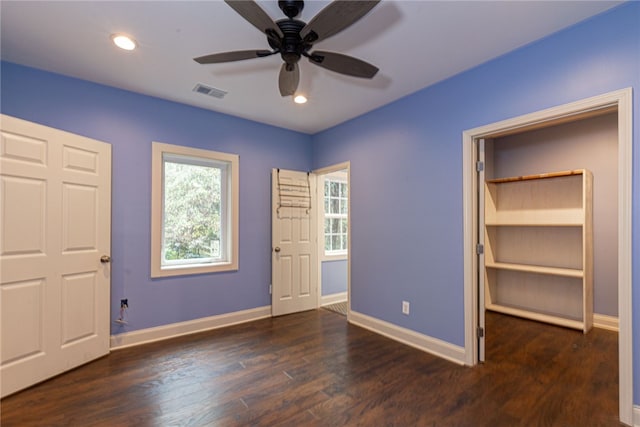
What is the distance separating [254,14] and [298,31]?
0.32 meters

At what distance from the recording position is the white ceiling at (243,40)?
6.40 ft

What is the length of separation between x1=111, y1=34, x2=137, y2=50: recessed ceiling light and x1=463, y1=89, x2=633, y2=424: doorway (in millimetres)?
2823

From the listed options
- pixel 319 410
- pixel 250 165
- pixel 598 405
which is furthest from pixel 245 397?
pixel 250 165

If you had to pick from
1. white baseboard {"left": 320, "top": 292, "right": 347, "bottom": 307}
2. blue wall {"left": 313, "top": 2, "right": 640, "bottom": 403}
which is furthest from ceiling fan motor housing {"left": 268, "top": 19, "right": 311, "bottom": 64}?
white baseboard {"left": 320, "top": 292, "right": 347, "bottom": 307}

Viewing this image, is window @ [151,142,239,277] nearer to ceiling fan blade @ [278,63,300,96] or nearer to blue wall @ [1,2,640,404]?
blue wall @ [1,2,640,404]

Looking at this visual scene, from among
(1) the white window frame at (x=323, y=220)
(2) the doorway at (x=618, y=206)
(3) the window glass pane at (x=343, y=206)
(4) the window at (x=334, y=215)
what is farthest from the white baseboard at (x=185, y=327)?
(2) the doorway at (x=618, y=206)

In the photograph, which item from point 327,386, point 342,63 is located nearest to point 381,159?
point 342,63

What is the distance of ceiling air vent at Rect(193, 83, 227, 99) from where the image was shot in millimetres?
3066

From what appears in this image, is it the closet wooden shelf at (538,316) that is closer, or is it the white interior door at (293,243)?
the closet wooden shelf at (538,316)

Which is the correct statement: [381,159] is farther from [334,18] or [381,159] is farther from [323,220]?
[334,18]

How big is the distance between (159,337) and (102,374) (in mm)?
756

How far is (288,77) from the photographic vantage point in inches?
87.0

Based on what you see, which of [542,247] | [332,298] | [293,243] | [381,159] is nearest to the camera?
[381,159]

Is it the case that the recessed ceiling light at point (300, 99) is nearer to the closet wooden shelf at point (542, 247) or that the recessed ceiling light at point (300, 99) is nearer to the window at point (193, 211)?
the window at point (193, 211)
